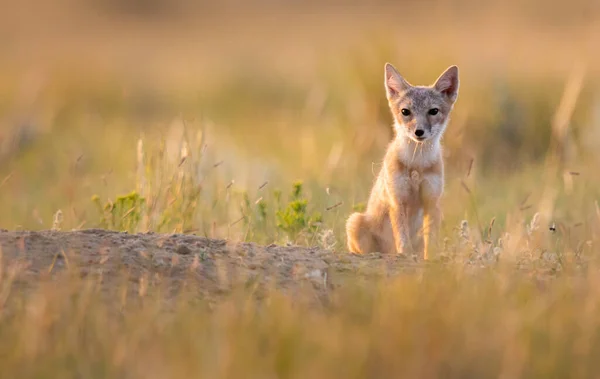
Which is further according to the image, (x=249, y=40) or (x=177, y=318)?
(x=249, y=40)

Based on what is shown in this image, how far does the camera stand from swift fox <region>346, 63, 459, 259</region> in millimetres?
6496

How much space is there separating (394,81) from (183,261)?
9.33 ft

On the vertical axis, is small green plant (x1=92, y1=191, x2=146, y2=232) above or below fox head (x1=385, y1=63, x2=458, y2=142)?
below

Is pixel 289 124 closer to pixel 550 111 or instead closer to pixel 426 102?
pixel 550 111

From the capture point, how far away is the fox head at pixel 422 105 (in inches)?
264

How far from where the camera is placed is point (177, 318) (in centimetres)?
407

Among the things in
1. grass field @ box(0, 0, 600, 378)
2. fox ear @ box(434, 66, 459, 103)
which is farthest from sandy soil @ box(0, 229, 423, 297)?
fox ear @ box(434, 66, 459, 103)

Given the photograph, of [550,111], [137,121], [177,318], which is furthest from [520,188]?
[137,121]

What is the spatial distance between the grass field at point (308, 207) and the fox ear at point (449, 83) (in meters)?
0.66

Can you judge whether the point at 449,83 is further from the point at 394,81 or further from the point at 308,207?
the point at 308,207

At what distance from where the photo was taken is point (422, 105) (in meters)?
6.92

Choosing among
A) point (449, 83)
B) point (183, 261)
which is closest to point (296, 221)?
point (449, 83)

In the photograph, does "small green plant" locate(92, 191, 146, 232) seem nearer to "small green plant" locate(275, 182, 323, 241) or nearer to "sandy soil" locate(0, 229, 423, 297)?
"small green plant" locate(275, 182, 323, 241)

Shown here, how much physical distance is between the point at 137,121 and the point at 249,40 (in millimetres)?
12569
